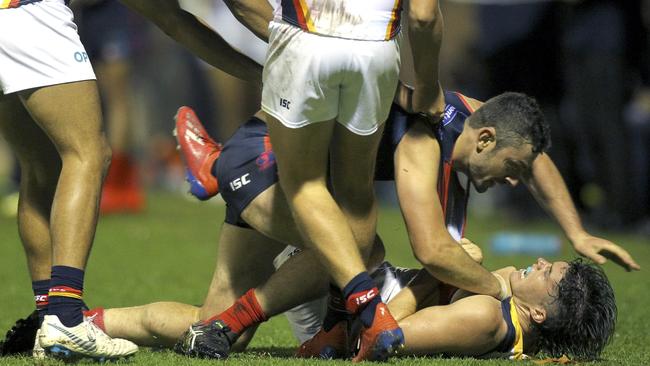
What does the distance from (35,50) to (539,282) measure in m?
2.12

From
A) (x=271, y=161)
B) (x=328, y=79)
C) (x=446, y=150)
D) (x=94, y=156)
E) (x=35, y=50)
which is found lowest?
(x=446, y=150)

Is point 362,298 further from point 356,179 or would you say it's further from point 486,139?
point 486,139

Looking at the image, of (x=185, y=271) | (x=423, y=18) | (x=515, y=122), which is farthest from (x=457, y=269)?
(x=185, y=271)

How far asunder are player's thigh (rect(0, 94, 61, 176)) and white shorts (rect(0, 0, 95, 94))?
32 centimetres

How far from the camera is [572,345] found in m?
4.78

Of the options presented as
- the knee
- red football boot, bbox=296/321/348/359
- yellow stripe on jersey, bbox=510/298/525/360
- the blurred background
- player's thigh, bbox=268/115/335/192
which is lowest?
the blurred background

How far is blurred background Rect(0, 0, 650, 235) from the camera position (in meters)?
10.3

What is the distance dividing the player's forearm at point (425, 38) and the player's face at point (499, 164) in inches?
20.6

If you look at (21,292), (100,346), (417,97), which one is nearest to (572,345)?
(417,97)

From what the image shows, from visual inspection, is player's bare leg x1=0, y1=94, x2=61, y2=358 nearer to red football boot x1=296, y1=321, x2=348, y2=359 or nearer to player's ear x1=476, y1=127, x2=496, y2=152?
red football boot x1=296, y1=321, x2=348, y2=359

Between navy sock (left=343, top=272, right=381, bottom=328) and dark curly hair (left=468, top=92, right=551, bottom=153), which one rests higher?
dark curly hair (left=468, top=92, right=551, bottom=153)

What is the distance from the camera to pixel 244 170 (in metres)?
5.04

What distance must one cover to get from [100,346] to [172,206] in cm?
887

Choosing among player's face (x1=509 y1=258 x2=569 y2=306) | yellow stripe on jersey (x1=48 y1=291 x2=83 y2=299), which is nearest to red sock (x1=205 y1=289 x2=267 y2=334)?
yellow stripe on jersey (x1=48 y1=291 x2=83 y2=299)
